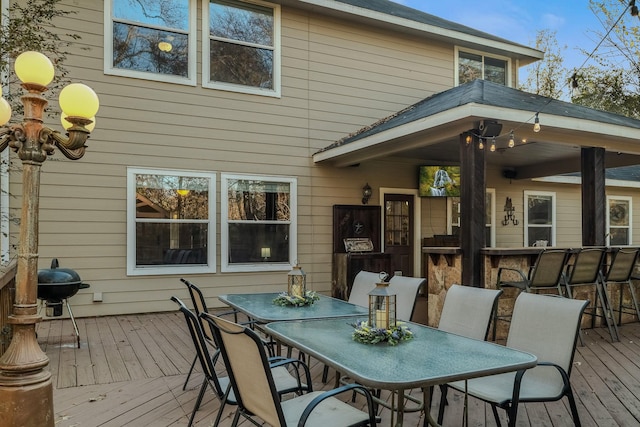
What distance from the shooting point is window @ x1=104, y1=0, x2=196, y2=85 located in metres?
6.20

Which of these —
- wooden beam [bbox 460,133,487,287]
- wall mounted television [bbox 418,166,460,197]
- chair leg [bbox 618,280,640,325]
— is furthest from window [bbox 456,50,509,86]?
chair leg [bbox 618,280,640,325]

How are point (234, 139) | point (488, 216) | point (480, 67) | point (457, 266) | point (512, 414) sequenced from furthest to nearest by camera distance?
point (488, 216) → point (480, 67) → point (234, 139) → point (457, 266) → point (512, 414)

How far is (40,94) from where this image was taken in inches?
106

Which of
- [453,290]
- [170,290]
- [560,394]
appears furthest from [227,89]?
[560,394]

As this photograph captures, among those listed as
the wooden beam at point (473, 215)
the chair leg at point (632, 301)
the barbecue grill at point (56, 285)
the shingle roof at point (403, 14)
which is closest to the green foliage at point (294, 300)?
the wooden beam at point (473, 215)

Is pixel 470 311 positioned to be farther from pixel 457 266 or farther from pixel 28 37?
pixel 28 37

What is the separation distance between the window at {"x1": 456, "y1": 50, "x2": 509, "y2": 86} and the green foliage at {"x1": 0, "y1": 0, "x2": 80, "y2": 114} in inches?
273

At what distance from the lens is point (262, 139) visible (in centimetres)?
718

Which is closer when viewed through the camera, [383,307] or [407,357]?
[407,357]

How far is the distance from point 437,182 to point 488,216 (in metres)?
1.97

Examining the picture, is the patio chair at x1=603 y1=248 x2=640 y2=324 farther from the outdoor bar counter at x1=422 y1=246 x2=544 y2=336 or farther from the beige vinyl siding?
the beige vinyl siding

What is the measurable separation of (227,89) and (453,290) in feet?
16.9

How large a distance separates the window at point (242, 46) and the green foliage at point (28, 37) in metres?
1.92

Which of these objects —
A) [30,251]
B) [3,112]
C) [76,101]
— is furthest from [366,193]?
[30,251]
